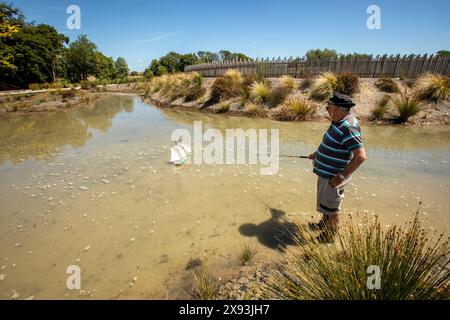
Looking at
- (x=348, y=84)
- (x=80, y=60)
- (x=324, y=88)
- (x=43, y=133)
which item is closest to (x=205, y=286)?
(x=43, y=133)

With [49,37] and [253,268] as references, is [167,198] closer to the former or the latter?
[253,268]

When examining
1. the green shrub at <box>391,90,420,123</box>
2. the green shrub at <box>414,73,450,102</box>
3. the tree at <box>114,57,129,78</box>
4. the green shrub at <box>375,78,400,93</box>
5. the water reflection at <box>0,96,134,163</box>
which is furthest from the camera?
the tree at <box>114,57,129,78</box>

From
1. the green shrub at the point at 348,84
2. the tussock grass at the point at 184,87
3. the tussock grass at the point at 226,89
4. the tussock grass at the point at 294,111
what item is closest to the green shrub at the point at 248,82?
the tussock grass at the point at 226,89

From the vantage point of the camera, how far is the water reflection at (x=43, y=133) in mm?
9062

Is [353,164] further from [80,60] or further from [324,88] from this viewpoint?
[80,60]

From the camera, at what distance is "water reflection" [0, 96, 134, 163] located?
29.7ft

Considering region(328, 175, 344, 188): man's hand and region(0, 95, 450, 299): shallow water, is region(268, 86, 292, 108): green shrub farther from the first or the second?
region(328, 175, 344, 188): man's hand

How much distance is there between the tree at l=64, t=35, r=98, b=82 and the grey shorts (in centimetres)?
6492

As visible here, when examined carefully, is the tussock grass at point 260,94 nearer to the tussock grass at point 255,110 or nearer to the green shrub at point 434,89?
the tussock grass at point 255,110

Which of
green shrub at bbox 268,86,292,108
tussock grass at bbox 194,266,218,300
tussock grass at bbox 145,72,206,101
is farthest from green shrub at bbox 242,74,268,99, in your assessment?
tussock grass at bbox 194,266,218,300

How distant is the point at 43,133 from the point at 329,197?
548 inches

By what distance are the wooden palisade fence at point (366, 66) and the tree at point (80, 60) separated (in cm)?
5256
